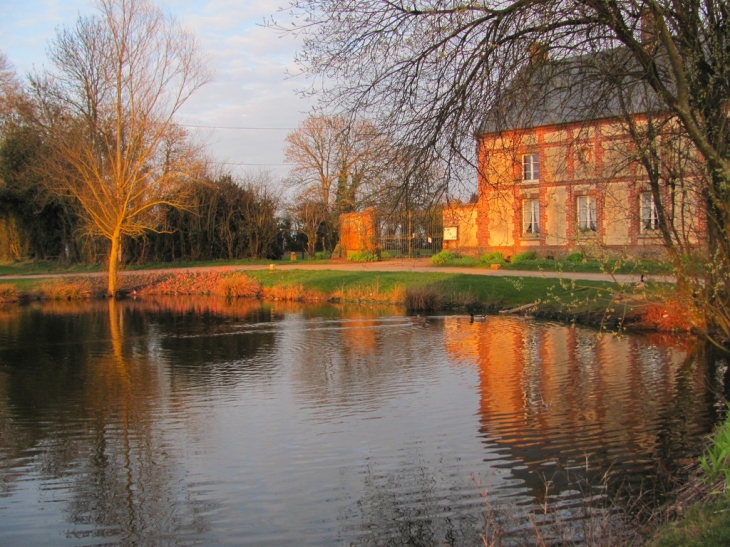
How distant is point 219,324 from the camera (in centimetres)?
1797

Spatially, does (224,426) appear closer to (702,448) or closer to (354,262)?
(702,448)

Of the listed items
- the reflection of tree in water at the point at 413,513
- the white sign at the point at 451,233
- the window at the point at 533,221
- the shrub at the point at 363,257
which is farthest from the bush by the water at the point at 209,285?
the reflection of tree in water at the point at 413,513

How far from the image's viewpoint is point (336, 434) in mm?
7949

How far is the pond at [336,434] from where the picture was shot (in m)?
5.69

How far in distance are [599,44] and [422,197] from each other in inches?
105

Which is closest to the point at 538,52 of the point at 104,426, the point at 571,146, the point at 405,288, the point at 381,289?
the point at 571,146

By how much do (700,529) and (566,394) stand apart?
5503mm

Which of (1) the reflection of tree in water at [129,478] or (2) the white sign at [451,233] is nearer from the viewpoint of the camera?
(1) the reflection of tree in water at [129,478]

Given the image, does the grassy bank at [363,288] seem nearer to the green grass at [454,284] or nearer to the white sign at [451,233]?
the green grass at [454,284]

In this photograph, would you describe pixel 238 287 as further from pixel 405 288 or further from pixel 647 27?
pixel 647 27

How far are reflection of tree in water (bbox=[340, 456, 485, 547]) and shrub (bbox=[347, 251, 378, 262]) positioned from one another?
27.1 meters

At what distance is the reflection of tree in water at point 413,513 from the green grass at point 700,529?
1.36 metres

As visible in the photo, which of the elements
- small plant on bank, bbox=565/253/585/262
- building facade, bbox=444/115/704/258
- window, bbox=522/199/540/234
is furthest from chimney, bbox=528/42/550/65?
window, bbox=522/199/540/234

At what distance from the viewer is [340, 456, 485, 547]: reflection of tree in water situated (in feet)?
17.3
